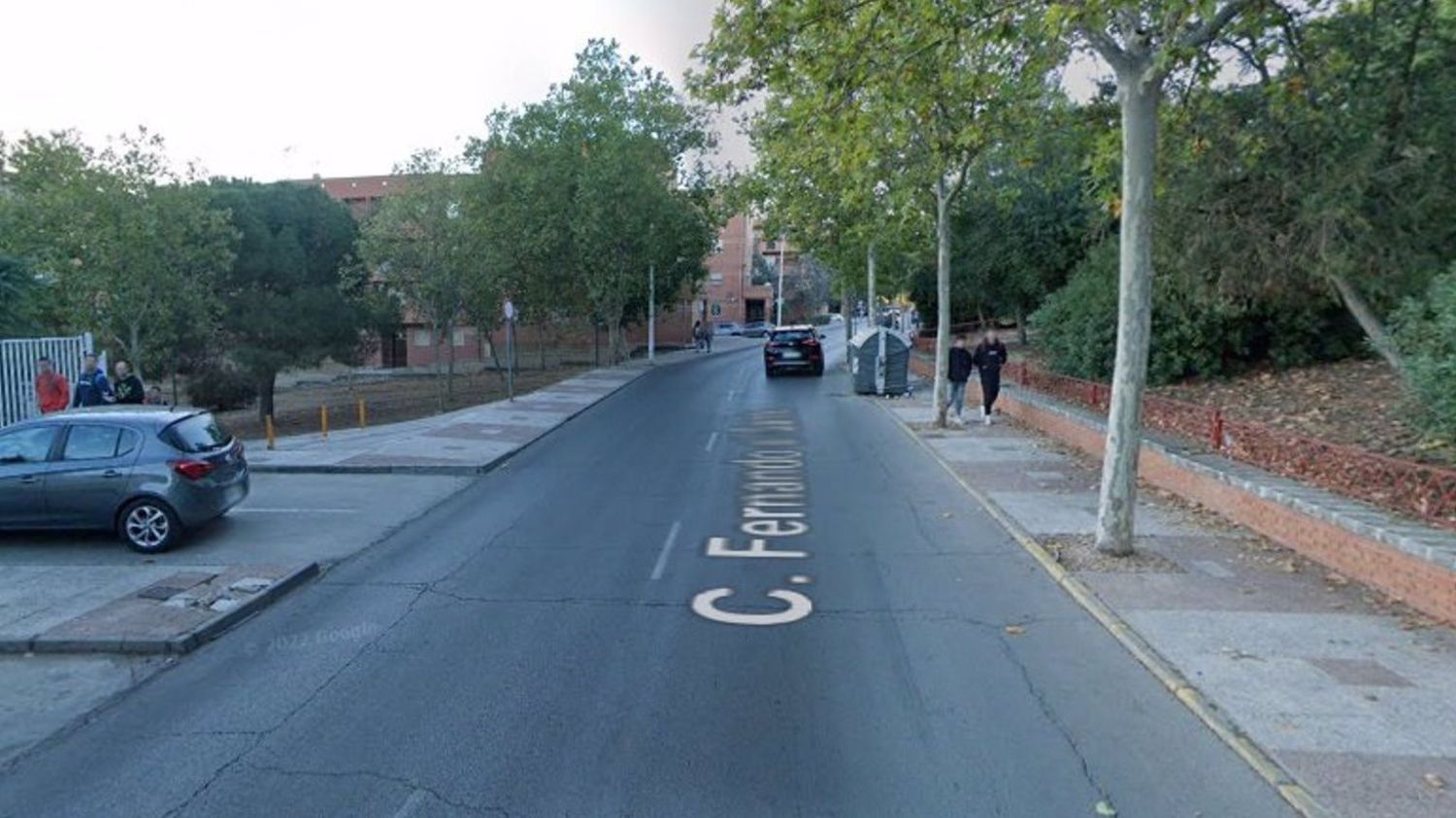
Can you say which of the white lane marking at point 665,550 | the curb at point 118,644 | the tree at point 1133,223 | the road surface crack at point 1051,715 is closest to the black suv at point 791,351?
the white lane marking at point 665,550

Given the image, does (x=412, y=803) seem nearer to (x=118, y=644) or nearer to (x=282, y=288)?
(x=118, y=644)

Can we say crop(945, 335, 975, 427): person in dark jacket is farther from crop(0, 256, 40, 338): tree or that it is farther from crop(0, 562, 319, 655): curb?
crop(0, 256, 40, 338): tree

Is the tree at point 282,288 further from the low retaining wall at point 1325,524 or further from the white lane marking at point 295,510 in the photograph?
the low retaining wall at point 1325,524

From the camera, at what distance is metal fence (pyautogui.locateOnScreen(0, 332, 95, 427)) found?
15.2 meters

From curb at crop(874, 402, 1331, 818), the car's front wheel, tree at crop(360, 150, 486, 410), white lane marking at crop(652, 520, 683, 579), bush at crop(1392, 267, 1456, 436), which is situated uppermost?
tree at crop(360, 150, 486, 410)

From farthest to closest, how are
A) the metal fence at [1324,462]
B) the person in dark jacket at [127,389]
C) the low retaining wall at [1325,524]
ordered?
the person in dark jacket at [127,389], the metal fence at [1324,462], the low retaining wall at [1325,524]

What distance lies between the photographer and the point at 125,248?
2105cm

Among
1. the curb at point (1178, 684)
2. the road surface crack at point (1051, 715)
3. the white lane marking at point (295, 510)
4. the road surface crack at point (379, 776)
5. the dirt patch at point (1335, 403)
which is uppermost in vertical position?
the dirt patch at point (1335, 403)

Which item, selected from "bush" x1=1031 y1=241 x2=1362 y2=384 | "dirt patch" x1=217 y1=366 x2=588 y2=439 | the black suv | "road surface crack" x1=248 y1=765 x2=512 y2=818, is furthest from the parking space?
the black suv

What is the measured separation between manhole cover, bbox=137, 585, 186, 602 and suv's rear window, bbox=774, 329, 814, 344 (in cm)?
2603

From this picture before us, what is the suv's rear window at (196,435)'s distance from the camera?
975 centimetres

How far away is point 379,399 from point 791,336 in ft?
47.5

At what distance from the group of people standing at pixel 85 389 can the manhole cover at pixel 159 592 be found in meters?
7.49

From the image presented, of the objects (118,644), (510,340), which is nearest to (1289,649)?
(118,644)
